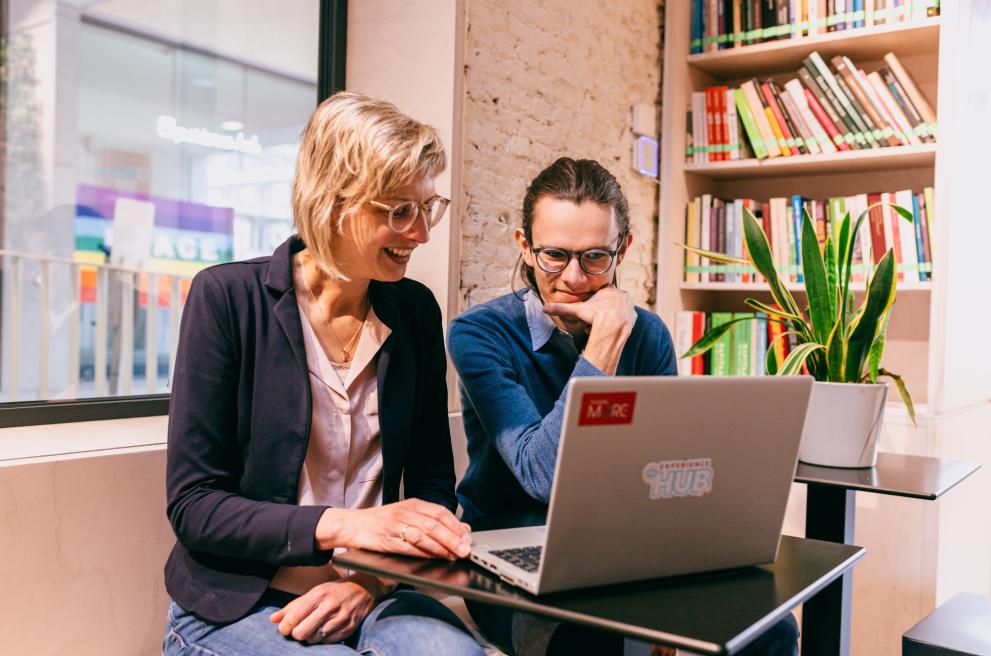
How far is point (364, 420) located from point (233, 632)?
1.25 ft

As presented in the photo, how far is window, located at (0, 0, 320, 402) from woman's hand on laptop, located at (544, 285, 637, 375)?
1.09 meters

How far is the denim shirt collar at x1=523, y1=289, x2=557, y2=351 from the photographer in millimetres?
1598

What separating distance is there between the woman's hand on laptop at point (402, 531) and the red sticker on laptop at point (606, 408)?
11.5 inches

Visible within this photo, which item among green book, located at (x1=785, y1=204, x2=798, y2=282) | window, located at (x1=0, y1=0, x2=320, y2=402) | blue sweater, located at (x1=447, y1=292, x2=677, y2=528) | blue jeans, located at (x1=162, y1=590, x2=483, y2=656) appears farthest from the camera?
green book, located at (x1=785, y1=204, x2=798, y2=282)

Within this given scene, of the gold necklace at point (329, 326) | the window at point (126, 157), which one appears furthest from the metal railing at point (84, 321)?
the gold necklace at point (329, 326)

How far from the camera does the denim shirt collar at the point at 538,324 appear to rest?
62.9 inches

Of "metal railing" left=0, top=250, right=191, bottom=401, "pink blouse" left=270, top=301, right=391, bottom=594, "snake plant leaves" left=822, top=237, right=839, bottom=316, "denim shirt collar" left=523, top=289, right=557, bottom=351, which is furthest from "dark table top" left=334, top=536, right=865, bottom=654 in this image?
"metal railing" left=0, top=250, right=191, bottom=401

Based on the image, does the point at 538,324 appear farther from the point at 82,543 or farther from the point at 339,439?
the point at 82,543

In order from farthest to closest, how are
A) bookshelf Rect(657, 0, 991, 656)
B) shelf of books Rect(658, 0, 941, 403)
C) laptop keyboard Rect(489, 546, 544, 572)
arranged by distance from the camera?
shelf of books Rect(658, 0, 941, 403), bookshelf Rect(657, 0, 991, 656), laptop keyboard Rect(489, 546, 544, 572)

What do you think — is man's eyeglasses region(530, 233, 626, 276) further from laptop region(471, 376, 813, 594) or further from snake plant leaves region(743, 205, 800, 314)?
laptop region(471, 376, 813, 594)

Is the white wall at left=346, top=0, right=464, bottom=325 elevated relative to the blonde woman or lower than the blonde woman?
elevated

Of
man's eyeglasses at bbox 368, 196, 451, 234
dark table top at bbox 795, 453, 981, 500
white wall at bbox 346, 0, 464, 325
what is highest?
white wall at bbox 346, 0, 464, 325

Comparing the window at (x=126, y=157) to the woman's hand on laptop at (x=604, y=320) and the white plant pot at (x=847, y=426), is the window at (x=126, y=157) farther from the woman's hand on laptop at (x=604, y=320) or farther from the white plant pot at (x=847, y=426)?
the white plant pot at (x=847, y=426)

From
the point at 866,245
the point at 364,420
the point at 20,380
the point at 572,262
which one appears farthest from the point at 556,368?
the point at 20,380
